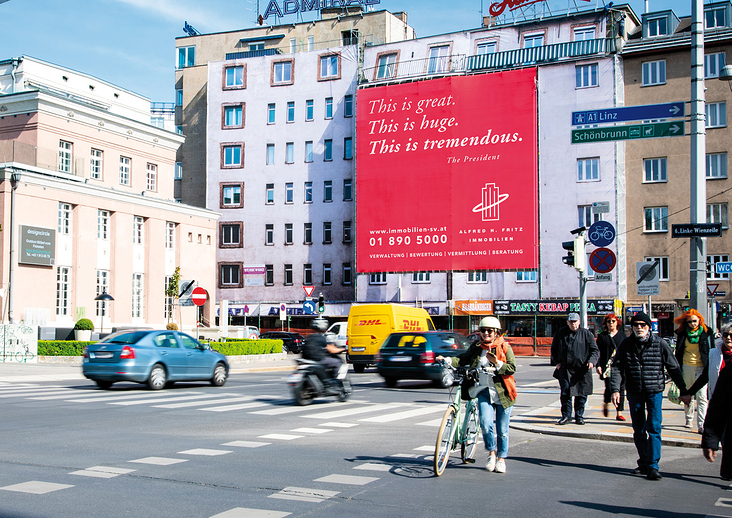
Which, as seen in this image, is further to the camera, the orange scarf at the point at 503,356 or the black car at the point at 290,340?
the black car at the point at 290,340

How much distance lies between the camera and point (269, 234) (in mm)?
65125

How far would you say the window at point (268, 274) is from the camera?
6462cm

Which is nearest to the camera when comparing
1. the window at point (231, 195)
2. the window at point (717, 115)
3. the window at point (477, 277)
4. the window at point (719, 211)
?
the window at point (719, 211)

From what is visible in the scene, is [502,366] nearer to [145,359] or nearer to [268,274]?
[145,359]

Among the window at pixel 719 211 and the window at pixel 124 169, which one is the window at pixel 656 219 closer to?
the window at pixel 719 211

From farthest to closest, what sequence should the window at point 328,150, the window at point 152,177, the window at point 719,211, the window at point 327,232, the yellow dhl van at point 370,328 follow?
the window at point 328,150 < the window at point 327,232 < the window at point 152,177 < the window at point 719,211 < the yellow dhl van at point 370,328

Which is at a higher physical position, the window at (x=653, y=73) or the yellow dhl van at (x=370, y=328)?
the window at (x=653, y=73)

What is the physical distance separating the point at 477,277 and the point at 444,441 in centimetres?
4751

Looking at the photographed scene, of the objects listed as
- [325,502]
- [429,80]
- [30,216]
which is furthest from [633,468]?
[429,80]

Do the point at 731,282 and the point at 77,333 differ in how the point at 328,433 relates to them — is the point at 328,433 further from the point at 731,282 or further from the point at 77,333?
the point at 731,282

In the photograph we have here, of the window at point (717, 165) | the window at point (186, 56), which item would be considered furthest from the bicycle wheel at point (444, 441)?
the window at point (186, 56)

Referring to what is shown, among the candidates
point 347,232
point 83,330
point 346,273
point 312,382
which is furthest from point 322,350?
point 347,232

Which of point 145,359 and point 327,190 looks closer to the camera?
point 145,359

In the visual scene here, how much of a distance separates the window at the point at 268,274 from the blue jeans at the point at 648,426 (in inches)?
2231
